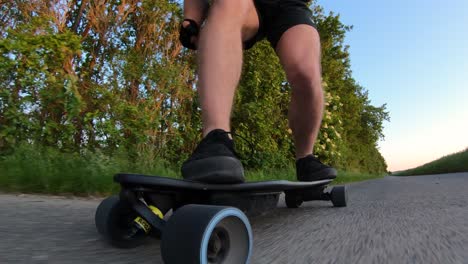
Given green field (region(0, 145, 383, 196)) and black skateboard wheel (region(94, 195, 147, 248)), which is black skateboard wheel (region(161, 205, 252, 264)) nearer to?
black skateboard wheel (region(94, 195, 147, 248))

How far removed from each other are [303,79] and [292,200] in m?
0.69

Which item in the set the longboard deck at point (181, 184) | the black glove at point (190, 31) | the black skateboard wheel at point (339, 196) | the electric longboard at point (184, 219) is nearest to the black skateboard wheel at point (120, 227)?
the electric longboard at point (184, 219)

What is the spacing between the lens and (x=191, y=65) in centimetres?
514

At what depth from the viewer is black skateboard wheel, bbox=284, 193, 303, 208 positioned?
2.02 m

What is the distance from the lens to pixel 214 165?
1.03m

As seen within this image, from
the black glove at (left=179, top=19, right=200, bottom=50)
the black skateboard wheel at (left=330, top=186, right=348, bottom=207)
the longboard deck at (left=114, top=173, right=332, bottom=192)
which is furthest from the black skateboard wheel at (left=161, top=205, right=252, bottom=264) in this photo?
the black skateboard wheel at (left=330, top=186, right=348, bottom=207)

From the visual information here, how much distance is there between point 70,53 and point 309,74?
2.27 metres

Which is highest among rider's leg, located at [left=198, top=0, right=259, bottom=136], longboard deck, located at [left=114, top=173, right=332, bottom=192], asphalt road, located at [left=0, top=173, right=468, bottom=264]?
rider's leg, located at [left=198, top=0, right=259, bottom=136]

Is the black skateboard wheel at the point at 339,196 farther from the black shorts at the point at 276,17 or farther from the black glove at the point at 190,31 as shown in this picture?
the black glove at the point at 190,31

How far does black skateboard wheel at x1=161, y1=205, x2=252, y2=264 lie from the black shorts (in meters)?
1.16

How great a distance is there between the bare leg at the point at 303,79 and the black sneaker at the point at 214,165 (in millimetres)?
775

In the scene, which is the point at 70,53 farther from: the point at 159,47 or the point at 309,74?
the point at 309,74

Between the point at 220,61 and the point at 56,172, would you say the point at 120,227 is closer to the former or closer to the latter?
the point at 220,61

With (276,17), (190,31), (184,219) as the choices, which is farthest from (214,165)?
(276,17)
